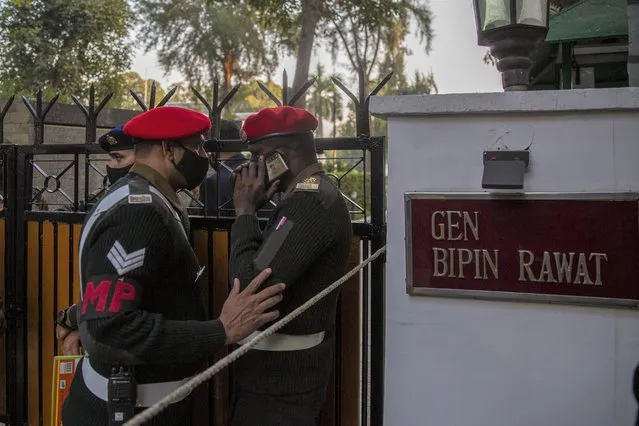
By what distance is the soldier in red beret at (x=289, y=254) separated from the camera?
210 centimetres

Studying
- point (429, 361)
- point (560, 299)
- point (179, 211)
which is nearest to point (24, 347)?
point (179, 211)

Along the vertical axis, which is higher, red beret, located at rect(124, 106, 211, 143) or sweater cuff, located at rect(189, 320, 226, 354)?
red beret, located at rect(124, 106, 211, 143)

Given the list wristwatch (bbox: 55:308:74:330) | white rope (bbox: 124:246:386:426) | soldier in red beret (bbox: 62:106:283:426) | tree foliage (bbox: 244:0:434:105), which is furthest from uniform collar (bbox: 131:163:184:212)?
tree foliage (bbox: 244:0:434:105)

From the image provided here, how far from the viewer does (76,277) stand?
3.44 m

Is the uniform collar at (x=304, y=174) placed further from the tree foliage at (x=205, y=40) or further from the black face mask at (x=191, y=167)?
the tree foliage at (x=205, y=40)

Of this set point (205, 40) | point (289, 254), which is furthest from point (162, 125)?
point (205, 40)

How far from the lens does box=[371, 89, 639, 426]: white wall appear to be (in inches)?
81.4

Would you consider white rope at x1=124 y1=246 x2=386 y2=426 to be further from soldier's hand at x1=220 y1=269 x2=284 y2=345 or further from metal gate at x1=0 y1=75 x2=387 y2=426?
Result: metal gate at x1=0 y1=75 x2=387 y2=426

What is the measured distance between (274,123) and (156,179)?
1.57 feet

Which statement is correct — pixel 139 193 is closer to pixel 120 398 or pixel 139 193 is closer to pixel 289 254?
pixel 289 254

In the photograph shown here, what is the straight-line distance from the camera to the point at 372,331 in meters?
2.67

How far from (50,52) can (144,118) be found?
58.2 feet

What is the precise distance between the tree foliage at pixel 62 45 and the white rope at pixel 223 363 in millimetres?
16792

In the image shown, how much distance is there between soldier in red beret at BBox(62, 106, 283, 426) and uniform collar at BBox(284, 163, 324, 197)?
35cm
